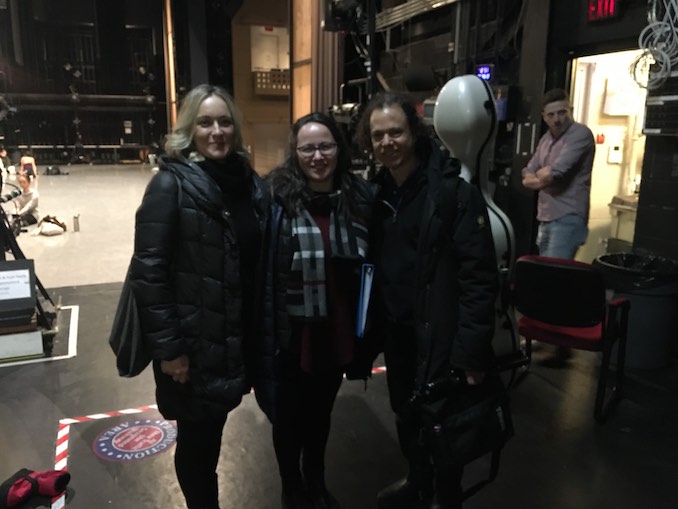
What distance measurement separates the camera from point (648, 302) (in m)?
3.21

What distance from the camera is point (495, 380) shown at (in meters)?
1.75

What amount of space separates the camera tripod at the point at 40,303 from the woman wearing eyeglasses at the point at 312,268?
2315 millimetres

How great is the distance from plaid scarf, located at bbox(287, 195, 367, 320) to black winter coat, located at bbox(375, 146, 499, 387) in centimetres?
22

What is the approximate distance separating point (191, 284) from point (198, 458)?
0.58 metres

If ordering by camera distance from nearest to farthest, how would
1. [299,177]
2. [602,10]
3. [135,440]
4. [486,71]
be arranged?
[299,177] → [135,440] → [602,10] → [486,71]

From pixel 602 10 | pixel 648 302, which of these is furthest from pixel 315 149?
pixel 602 10

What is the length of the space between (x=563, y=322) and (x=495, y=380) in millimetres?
1097

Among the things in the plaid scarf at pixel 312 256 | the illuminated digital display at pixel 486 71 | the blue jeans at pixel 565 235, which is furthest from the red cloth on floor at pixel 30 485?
the illuminated digital display at pixel 486 71

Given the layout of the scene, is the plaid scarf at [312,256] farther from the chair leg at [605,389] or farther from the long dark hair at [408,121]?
the chair leg at [605,389]

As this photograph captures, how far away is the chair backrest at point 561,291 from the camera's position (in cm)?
256

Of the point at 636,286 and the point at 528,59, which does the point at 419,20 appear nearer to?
the point at 528,59

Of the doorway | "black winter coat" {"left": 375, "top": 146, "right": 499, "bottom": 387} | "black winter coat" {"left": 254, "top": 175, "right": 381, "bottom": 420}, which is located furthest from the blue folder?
the doorway

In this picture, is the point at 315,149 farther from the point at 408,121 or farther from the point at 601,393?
the point at 601,393

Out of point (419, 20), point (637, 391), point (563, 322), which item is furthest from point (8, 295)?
point (419, 20)
